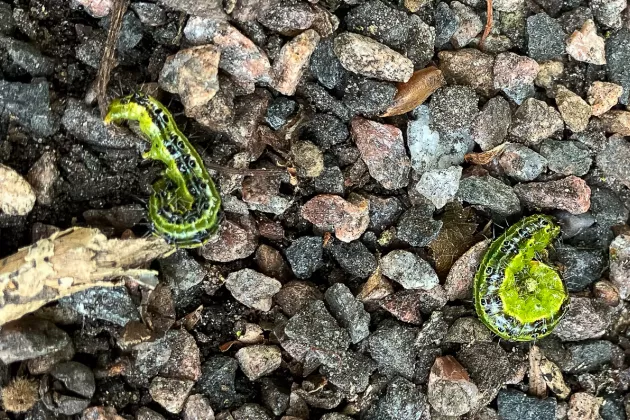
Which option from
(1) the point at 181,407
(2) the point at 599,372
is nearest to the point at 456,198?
(2) the point at 599,372

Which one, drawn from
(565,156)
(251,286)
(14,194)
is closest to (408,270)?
(251,286)

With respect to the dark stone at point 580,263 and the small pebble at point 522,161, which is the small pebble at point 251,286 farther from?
the dark stone at point 580,263

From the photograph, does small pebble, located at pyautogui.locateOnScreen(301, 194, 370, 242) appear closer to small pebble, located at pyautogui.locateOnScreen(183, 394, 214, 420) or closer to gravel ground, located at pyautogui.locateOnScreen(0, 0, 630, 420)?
gravel ground, located at pyautogui.locateOnScreen(0, 0, 630, 420)

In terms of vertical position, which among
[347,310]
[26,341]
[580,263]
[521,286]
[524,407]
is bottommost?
[524,407]

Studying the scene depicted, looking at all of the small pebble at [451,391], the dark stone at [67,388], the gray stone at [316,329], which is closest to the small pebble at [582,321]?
the small pebble at [451,391]

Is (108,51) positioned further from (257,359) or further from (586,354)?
(586,354)

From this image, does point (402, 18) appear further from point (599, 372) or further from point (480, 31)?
point (599, 372)
